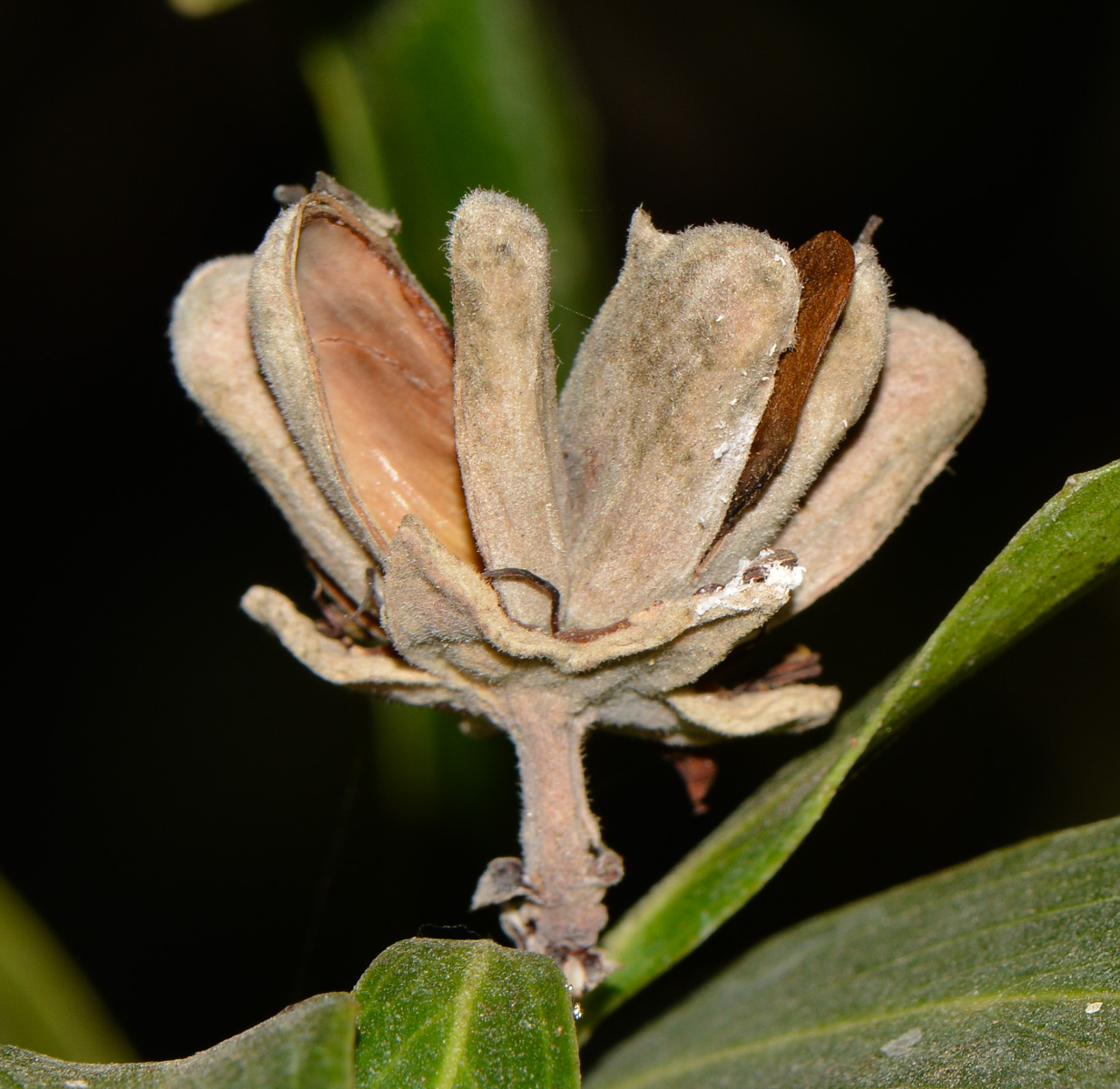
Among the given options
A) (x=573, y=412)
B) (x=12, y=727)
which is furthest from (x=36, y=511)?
(x=573, y=412)

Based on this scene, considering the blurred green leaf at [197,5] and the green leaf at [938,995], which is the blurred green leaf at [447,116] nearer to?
the blurred green leaf at [197,5]

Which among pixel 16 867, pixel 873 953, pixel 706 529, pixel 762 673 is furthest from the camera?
pixel 16 867

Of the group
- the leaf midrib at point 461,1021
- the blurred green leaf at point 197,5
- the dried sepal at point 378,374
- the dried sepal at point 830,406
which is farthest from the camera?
the blurred green leaf at point 197,5

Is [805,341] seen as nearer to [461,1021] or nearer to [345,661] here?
[345,661]

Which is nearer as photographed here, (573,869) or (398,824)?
(573,869)

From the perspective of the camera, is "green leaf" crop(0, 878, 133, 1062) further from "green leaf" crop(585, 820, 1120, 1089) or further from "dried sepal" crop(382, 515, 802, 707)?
"dried sepal" crop(382, 515, 802, 707)

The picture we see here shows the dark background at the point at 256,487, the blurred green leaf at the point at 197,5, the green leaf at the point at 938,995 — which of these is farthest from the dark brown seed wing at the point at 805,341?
the dark background at the point at 256,487

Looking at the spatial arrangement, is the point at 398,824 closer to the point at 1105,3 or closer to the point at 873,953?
the point at 873,953

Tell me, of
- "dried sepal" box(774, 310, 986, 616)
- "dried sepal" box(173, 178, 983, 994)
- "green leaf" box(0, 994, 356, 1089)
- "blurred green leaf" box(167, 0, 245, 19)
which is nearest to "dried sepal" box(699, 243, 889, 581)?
"dried sepal" box(173, 178, 983, 994)
